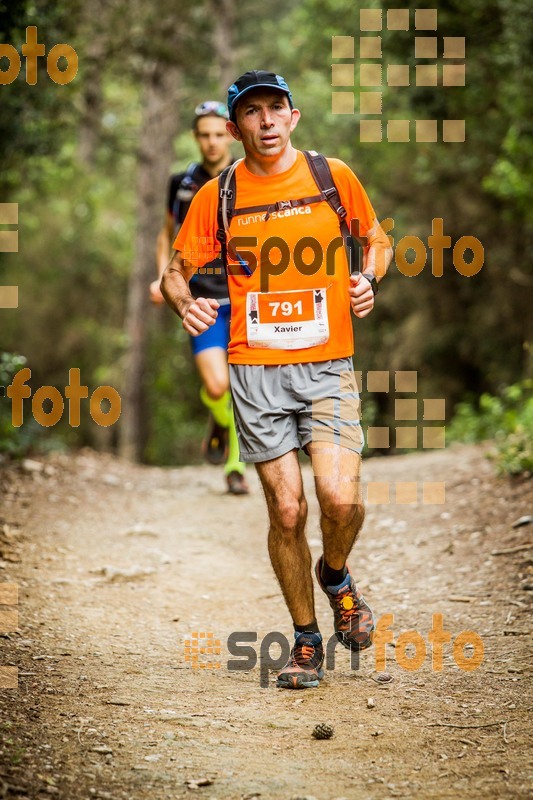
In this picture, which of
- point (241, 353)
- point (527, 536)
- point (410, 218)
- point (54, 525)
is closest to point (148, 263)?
point (410, 218)

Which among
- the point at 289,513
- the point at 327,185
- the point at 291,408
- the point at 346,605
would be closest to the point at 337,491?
the point at 289,513

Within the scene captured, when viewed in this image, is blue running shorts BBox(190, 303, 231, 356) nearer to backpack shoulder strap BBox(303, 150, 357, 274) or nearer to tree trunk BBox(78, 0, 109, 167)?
backpack shoulder strap BBox(303, 150, 357, 274)

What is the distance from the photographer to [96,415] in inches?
866

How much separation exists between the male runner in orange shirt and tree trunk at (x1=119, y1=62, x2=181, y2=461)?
13.4 metres

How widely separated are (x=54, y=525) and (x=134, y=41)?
35.6 ft

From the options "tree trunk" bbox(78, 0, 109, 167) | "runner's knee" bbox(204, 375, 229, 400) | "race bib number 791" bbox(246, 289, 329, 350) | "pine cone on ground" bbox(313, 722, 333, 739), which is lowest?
"pine cone on ground" bbox(313, 722, 333, 739)

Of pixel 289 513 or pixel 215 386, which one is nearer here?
pixel 289 513

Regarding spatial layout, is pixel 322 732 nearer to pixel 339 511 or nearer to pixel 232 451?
pixel 339 511

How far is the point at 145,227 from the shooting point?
684 inches

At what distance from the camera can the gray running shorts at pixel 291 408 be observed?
13.3ft

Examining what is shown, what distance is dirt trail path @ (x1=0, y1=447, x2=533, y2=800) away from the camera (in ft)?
10.1

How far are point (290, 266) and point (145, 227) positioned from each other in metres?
13.8

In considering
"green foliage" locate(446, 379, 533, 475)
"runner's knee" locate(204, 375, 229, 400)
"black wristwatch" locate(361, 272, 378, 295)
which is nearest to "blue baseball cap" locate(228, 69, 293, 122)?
"black wristwatch" locate(361, 272, 378, 295)

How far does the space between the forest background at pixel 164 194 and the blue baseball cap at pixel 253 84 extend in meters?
5.13
